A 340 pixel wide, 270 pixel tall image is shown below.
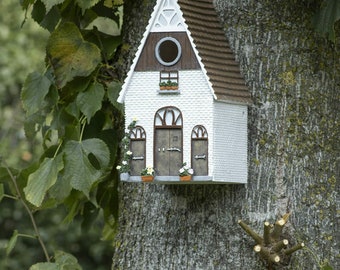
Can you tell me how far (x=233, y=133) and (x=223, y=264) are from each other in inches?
14.8

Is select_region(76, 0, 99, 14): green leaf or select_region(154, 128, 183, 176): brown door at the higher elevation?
select_region(76, 0, 99, 14): green leaf

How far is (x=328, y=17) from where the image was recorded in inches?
94.5

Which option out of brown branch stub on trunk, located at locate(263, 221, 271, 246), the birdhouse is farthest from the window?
brown branch stub on trunk, located at locate(263, 221, 271, 246)

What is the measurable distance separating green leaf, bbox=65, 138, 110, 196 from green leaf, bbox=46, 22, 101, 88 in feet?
0.65

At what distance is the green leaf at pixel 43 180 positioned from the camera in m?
2.45

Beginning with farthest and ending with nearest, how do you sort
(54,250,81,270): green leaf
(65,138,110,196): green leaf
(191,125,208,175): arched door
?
(54,250,81,270): green leaf, (65,138,110,196): green leaf, (191,125,208,175): arched door

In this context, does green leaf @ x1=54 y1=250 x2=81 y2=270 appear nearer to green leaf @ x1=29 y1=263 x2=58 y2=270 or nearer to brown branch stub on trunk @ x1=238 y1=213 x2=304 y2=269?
green leaf @ x1=29 y1=263 x2=58 y2=270

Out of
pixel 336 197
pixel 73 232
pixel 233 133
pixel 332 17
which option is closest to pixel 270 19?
pixel 332 17

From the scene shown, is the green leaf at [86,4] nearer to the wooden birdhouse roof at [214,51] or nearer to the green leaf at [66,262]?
the wooden birdhouse roof at [214,51]

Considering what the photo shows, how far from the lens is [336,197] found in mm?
2494

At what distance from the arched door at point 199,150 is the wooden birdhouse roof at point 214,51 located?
0.10 meters

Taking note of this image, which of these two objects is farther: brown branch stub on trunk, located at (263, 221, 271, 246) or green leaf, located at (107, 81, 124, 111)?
green leaf, located at (107, 81, 124, 111)

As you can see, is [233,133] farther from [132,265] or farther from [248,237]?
[132,265]

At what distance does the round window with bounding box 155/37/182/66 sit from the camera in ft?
7.78
